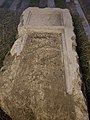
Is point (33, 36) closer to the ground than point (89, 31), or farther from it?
farther from it

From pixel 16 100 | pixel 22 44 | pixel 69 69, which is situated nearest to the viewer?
pixel 16 100

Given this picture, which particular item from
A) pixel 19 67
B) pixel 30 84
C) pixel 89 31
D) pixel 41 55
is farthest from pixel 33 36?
pixel 89 31

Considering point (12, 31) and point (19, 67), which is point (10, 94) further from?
point (12, 31)

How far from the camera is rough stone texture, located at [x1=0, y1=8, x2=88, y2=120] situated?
2590 millimetres

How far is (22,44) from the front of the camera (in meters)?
3.55

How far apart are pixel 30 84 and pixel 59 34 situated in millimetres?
1408

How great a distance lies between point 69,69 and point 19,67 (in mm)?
611

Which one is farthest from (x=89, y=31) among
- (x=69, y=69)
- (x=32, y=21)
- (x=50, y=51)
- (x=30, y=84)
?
(x=30, y=84)

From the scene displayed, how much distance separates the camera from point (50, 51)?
338cm

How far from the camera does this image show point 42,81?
2.83 metres

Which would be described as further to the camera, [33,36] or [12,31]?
[12,31]

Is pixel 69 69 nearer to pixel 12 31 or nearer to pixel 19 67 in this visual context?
pixel 19 67

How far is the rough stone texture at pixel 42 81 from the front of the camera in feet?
8.50

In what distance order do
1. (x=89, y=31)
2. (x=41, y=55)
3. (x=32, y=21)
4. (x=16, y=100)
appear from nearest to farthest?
(x=16, y=100), (x=41, y=55), (x=32, y=21), (x=89, y=31)
